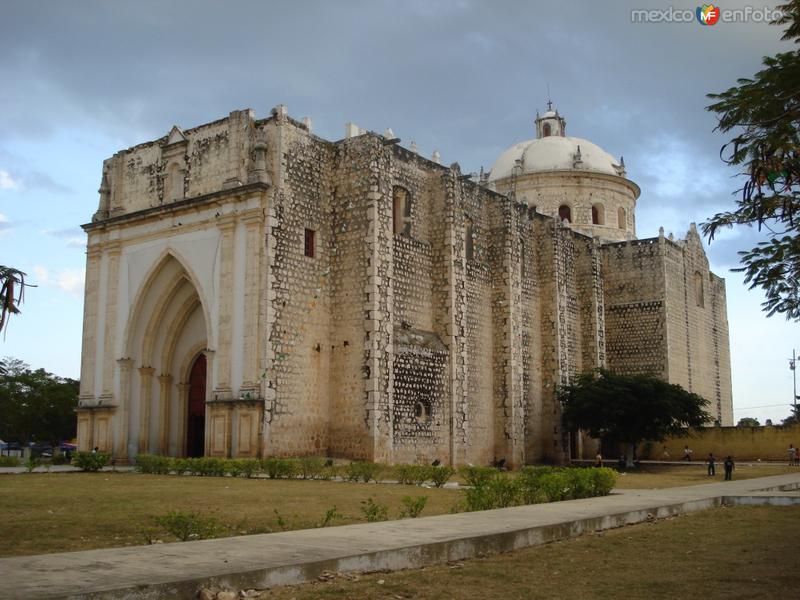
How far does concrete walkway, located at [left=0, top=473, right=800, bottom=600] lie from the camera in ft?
18.9

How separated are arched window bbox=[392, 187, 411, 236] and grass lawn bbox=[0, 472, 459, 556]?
407 inches

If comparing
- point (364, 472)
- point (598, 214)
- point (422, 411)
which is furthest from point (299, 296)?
point (598, 214)

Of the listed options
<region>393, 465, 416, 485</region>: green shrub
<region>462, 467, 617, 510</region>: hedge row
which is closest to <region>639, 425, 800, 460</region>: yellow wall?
<region>393, 465, 416, 485</region>: green shrub

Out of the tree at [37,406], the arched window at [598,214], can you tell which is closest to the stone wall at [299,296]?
the arched window at [598,214]

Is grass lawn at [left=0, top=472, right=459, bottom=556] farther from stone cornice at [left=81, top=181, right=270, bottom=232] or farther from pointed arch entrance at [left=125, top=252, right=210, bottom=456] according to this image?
stone cornice at [left=81, top=181, right=270, bottom=232]

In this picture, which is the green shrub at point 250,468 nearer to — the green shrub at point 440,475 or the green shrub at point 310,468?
the green shrub at point 310,468

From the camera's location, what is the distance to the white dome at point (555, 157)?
133ft

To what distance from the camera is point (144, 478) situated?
20328 mm

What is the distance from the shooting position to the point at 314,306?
25.2m

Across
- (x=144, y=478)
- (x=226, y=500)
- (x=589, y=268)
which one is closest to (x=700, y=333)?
(x=589, y=268)

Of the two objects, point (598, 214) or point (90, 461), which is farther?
point (598, 214)

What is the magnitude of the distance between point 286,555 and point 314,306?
59.9ft

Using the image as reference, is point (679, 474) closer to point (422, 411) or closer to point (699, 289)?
point (422, 411)

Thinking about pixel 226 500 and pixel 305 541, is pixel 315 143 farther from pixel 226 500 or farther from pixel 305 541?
pixel 305 541
